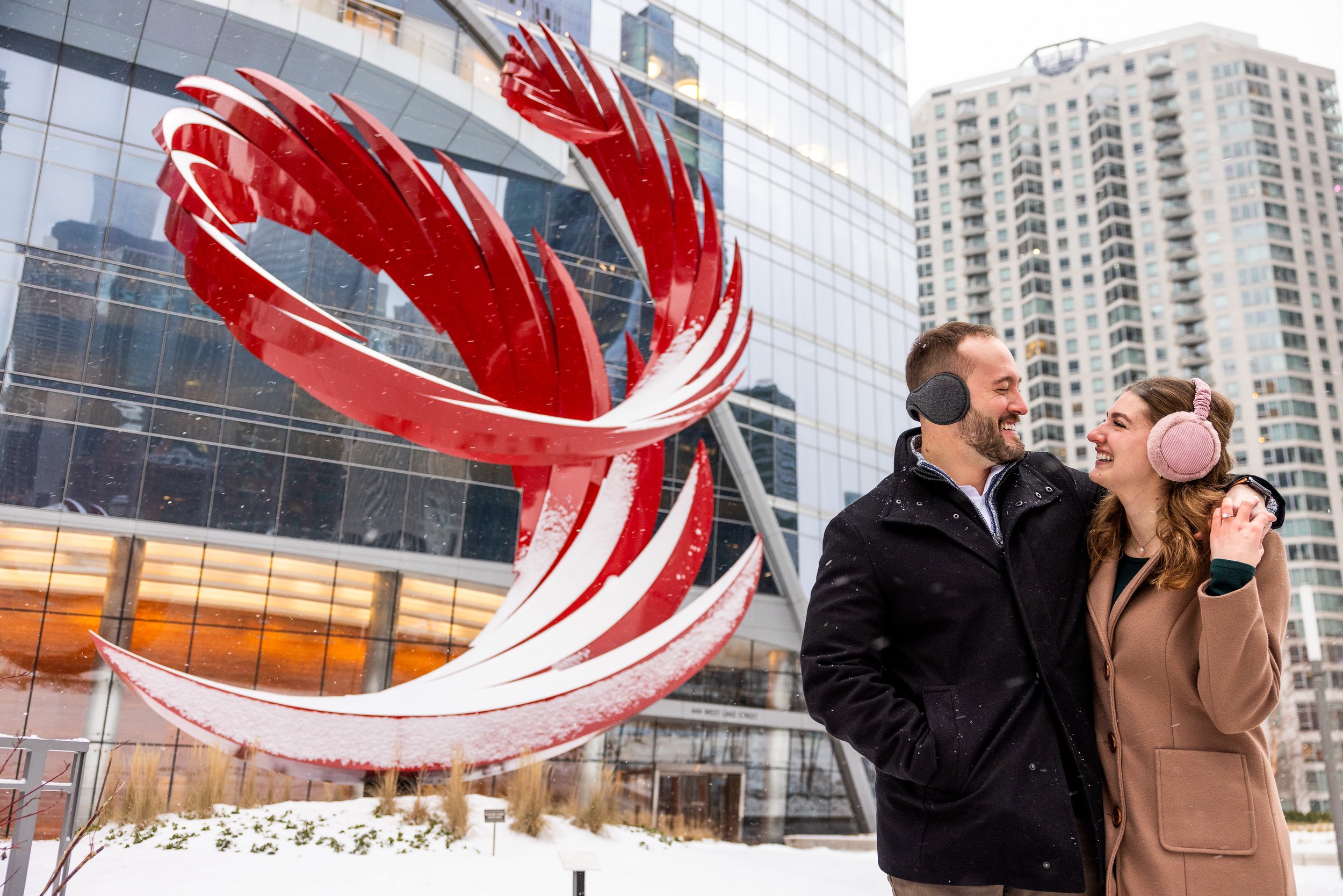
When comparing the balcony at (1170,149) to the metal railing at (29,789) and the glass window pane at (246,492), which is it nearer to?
the glass window pane at (246,492)

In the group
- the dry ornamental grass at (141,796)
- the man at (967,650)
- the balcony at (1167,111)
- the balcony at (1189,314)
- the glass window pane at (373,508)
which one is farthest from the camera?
the balcony at (1167,111)

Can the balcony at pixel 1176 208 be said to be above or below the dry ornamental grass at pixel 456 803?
above

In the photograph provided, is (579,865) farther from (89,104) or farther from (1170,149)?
(1170,149)

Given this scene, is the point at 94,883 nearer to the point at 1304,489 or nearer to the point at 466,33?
the point at 466,33

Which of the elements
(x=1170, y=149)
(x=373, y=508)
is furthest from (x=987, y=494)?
(x=1170, y=149)

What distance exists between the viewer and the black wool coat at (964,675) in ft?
7.75

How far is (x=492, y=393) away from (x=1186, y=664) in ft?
44.8

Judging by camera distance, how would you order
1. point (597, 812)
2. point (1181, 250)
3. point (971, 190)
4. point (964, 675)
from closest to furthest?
point (964, 675), point (597, 812), point (1181, 250), point (971, 190)

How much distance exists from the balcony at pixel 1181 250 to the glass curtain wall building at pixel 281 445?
230ft

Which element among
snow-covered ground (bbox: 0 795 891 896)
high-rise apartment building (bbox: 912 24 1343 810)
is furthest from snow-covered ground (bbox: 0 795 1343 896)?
high-rise apartment building (bbox: 912 24 1343 810)

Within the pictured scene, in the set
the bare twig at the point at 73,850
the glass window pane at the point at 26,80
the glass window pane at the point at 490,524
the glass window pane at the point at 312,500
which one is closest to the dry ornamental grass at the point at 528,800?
the bare twig at the point at 73,850

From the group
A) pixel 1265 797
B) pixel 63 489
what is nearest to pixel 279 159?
pixel 63 489

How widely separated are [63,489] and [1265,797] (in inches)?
718

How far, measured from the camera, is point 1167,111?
3369 inches
